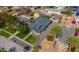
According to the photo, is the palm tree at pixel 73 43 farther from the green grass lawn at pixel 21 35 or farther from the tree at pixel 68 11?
the green grass lawn at pixel 21 35

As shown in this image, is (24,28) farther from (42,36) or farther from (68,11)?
(68,11)

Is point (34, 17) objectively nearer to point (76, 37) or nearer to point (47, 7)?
point (47, 7)

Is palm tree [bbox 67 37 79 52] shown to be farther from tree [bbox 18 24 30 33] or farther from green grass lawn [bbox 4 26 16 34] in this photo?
green grass lawn [bbox 4 26 16 34]

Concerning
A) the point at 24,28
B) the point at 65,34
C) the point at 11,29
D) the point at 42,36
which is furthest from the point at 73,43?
the point at 11,29

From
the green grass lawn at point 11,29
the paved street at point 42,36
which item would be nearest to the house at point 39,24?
the paved street at point 42,36

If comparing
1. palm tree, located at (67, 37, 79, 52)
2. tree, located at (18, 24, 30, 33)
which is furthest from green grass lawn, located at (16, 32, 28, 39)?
palm tree, located at (67, 37, 79, 52)
